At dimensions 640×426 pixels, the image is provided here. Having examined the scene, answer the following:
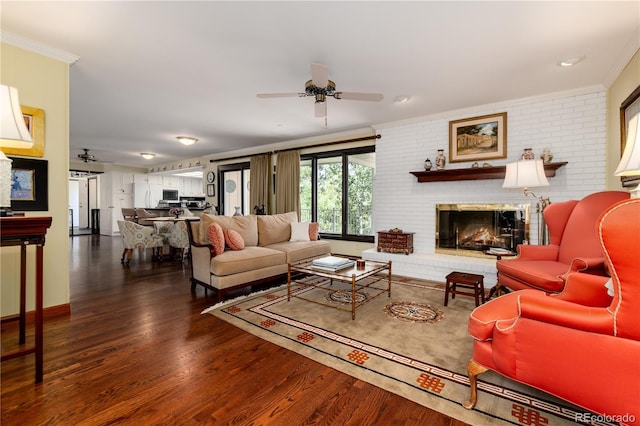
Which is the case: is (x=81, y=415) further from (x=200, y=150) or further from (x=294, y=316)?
(x=200, y=150)

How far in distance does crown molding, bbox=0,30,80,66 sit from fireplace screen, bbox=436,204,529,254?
4.82 metres

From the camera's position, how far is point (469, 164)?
4355mm

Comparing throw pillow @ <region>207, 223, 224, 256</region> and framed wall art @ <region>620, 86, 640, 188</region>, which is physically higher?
framed wall art @ <region>620, 86, 640, 188</region>

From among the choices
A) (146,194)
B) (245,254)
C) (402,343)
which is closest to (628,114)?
(402,343)

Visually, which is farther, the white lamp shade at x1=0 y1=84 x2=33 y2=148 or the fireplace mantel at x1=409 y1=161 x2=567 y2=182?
the fireplace mantel at x1=409 y1=161 x2=567 y2=182

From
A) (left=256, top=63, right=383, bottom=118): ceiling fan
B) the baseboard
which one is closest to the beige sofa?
the baseboard

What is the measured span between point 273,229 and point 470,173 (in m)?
3.06

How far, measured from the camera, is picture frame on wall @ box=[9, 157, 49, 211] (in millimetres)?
2535

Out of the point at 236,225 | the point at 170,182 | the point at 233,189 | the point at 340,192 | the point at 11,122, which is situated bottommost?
the point at 236,225

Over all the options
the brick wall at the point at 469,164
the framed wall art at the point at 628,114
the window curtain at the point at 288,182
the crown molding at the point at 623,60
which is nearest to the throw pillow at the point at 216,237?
the brick wall at the point at 469,164

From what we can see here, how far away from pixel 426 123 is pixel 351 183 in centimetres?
181

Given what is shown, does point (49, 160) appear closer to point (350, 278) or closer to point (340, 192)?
Answer: point (350, 278)

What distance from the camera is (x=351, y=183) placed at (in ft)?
19.3

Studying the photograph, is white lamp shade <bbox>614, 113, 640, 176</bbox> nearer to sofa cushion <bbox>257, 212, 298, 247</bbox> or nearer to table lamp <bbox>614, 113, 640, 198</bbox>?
table lamp <bbox>614, 113, 640, 198</bbox>
